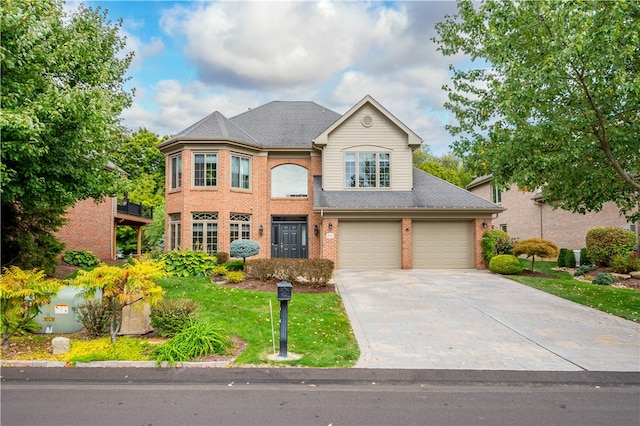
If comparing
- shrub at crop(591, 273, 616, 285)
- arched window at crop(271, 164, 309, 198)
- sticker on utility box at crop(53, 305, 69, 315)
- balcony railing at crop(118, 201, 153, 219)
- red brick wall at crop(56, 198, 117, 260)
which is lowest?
shrub at crop(591, 273, 616, 285)

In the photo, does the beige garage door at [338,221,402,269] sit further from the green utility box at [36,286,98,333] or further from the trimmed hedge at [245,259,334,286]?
the green utility box at [36,286,98,333]

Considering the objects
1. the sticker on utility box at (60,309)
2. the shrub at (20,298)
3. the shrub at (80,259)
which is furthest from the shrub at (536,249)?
the shrub at (80,259)

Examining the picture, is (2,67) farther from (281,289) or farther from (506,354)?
(506,354)

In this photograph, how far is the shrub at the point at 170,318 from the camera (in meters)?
7.42

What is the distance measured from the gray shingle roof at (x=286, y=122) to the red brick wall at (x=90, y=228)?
9191 mm

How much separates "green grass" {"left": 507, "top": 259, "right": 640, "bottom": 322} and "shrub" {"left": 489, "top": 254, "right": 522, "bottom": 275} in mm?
694

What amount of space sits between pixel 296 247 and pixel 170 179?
7.01m

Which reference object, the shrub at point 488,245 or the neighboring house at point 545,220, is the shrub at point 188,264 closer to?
the shrub at point 488,245

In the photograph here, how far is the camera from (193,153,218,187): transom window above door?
19.0 meters

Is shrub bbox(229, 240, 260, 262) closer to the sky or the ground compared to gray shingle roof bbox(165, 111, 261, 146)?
closer to the ground

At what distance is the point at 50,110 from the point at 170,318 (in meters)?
4.87

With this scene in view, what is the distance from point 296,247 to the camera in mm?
20422

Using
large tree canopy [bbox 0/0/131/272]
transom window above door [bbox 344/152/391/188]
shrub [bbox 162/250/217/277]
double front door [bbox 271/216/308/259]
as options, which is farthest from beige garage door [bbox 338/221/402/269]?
large tree canopy [bbox 0/0/131/272]

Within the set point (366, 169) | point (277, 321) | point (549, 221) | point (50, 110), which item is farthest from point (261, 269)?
point (549, 221)
